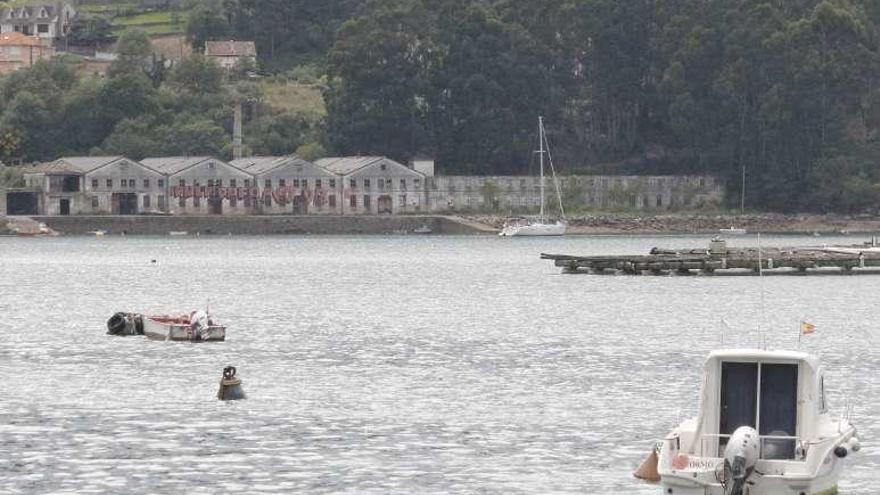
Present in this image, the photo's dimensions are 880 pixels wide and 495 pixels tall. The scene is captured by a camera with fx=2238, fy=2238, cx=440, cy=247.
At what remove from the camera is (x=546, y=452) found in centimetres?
5256

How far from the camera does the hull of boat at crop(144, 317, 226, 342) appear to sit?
82.4 meters

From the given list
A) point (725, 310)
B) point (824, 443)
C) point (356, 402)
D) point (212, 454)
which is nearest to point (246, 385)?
point (356, 402)

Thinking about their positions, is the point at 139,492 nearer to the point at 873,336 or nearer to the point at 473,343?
the point at 473,343

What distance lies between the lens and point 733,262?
125 m

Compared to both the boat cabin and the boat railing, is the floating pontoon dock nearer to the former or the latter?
the boat cabin

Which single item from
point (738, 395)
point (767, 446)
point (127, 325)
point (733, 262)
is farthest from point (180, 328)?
point (733, 262)

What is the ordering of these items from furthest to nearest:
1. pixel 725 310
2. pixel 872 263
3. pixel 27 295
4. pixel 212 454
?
1. pixel 872 263
2. pixel 27 295
3. pixel 725 310
4. pixel 212 454

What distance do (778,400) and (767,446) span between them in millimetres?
1345

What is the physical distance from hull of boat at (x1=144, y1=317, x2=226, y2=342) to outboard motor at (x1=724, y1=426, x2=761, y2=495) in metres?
42.9

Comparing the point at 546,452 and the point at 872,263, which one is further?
the point at 872,263

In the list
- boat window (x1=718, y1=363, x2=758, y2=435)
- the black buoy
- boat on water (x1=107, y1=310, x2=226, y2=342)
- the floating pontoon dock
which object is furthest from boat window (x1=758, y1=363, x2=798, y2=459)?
the floating pontoon dock

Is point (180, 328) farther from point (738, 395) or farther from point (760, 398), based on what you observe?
point (760, 398)

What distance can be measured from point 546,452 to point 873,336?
3596 cm

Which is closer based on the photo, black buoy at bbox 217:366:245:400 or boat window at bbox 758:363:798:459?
boat window at bbox 758:363:798:459
